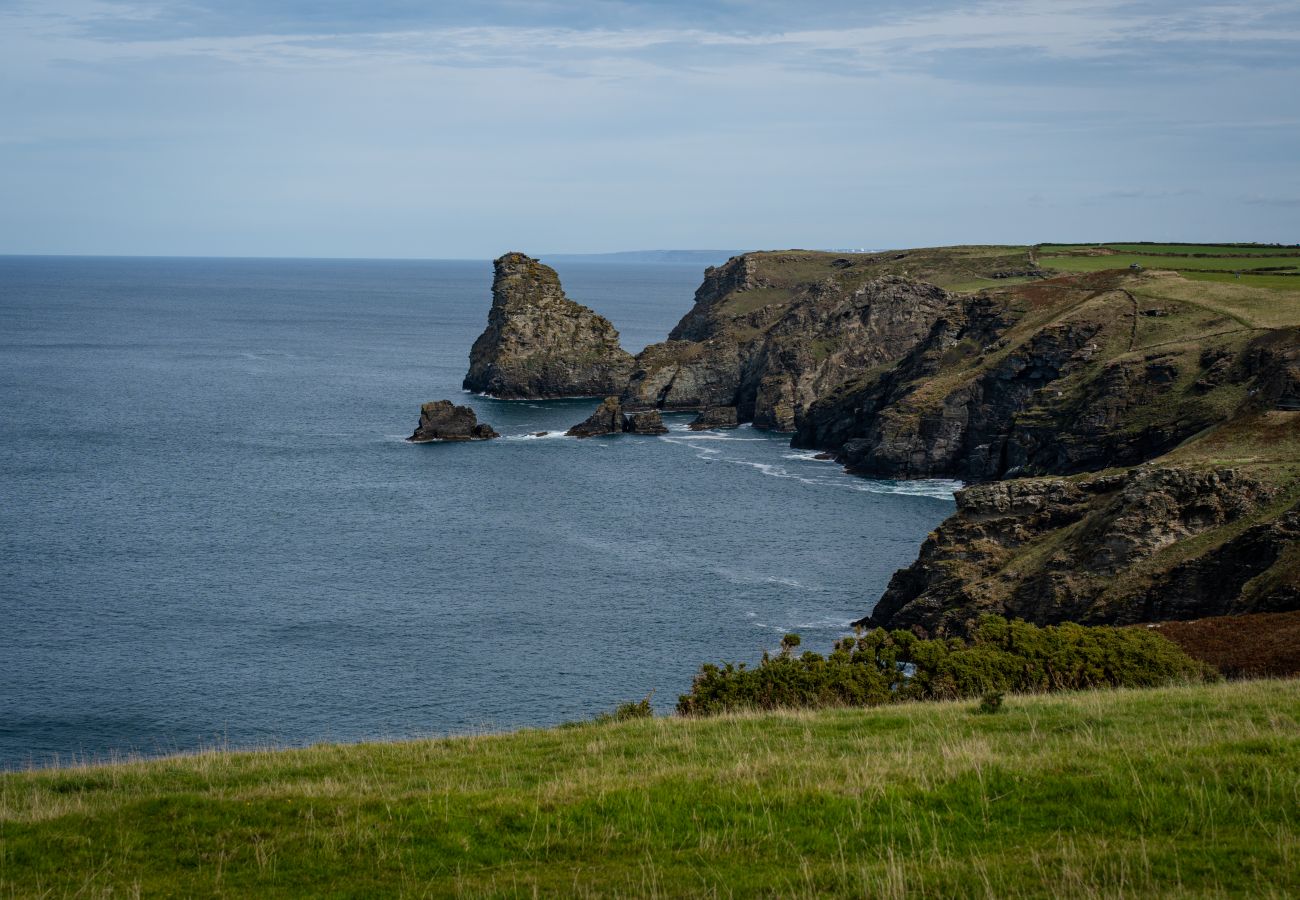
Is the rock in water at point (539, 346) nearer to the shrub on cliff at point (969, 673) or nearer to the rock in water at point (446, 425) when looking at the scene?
the rock in water at point (446, 425)

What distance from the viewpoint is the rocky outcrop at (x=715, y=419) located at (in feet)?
524

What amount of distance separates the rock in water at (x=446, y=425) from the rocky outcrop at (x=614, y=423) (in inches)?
473

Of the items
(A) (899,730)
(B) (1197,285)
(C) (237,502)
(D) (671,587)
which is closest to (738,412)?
(B) (1197,285)

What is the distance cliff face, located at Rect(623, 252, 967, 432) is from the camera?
160m

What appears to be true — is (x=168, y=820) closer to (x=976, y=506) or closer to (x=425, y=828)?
(x=425, y=828)

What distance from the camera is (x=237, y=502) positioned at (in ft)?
346

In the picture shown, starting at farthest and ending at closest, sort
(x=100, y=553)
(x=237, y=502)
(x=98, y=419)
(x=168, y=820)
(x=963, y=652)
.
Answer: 1. (x=98, y=419)
2. (x=237, y=502)
3. (x=100, y=553)
4. (x=963, y=652)
5. (x=168, y=820)

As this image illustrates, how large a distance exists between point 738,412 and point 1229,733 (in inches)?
5755

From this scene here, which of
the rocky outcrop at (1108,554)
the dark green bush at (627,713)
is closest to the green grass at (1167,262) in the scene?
the rocky outcrop at (1108,554)

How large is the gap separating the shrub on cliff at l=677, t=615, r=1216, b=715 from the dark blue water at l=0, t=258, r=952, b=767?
9.90 meters

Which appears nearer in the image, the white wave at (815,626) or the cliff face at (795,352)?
the white wave at (815,626)

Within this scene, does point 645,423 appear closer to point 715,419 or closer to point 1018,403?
point 715,419

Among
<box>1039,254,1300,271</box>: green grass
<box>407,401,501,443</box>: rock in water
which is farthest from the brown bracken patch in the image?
<box>1039,254,1300,271</box>: green grass

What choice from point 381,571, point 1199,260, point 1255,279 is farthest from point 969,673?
point 1199,260
